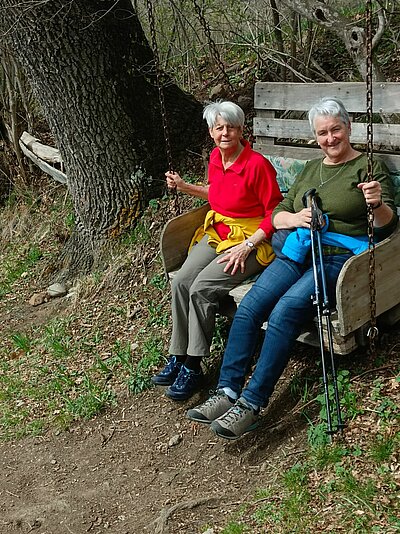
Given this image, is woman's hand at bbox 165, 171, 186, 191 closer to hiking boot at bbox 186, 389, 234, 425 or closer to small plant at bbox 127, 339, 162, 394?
small plant at bbox 127, 339, 162, 394

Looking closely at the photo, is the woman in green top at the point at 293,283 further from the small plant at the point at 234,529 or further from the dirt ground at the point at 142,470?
the small plant at the point at 234,529

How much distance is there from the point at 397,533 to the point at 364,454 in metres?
0.54

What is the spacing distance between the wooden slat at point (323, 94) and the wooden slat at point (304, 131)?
0.12 metres

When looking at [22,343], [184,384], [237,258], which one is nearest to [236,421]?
[184,384]

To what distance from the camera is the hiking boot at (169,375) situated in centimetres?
502

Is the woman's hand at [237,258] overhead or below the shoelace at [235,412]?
overhead

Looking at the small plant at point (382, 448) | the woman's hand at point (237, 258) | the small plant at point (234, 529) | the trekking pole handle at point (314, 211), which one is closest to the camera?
the small plant at point (234, 529)

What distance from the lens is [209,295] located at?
4.71 m

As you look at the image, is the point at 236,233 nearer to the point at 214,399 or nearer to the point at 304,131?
the point at 214,399

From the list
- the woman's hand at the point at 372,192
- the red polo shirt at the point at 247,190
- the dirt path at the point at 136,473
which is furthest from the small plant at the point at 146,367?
the woman's hand at the point at 372,192

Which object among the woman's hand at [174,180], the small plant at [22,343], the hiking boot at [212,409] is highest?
the woman's hand at [174,180]

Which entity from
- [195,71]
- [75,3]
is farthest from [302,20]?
[75,3]

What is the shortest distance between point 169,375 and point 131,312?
130cm

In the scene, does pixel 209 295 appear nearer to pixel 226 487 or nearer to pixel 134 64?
pixel 226 487
